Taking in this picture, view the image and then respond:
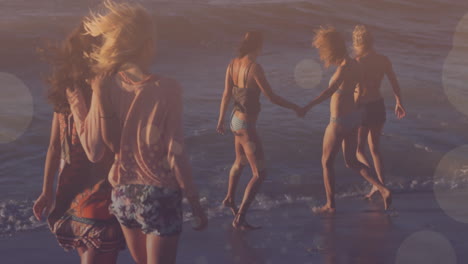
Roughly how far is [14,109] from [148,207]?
1077cm

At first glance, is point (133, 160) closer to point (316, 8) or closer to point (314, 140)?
point (314, 140)

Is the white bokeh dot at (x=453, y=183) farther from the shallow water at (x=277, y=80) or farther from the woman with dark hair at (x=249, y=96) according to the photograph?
the woman with dark hair at (x=249, y=96)

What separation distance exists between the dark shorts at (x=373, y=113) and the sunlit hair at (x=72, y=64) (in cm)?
452

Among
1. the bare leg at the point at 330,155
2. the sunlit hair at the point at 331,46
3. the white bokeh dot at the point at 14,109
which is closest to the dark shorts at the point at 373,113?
the bare leg at the point at 330,155

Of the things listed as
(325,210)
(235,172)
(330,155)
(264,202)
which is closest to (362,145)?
(330,155)

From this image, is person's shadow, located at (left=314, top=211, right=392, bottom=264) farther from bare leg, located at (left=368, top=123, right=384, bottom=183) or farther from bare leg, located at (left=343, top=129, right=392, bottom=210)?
bare leg, located at (left=368, top=123, right=384, bottom=183)

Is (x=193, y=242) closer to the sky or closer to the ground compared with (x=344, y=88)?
closer to the ground

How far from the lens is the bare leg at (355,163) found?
691 cm

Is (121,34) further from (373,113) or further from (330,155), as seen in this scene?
(373,113)

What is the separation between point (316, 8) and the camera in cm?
2730

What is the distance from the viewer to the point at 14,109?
13.2 m

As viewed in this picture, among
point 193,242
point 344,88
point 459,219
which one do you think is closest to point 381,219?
point 459,219

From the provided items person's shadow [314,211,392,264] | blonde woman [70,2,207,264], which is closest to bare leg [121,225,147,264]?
blonde woman [70,2,207,264]

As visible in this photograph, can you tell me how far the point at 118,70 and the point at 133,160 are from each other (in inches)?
18.7
